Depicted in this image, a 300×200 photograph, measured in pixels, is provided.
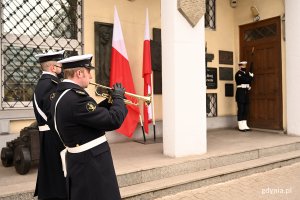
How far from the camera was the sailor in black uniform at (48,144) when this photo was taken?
125 inches

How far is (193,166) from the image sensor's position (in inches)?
203

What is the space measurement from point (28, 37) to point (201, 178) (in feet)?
12.8

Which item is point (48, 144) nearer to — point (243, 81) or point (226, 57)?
point (243, 81)

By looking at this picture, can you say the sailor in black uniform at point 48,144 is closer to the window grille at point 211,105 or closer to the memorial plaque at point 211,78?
the memorial plaque at point 211,78

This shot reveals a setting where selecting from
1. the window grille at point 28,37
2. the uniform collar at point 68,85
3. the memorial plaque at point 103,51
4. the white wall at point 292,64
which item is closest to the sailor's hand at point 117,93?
the uniform collar at point 68,85

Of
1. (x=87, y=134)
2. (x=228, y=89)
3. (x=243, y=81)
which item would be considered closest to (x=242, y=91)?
(x=243, y=81)

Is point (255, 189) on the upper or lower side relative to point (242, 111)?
lower

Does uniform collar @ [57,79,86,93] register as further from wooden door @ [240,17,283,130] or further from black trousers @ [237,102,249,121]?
wooden door @ [240,17,283,130]

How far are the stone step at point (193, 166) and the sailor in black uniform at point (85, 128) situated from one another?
1851 mm

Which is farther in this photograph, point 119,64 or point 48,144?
point 119,64

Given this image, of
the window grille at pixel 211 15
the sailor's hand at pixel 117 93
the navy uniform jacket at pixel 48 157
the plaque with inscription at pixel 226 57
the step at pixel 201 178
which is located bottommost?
the step at pixel 201 178

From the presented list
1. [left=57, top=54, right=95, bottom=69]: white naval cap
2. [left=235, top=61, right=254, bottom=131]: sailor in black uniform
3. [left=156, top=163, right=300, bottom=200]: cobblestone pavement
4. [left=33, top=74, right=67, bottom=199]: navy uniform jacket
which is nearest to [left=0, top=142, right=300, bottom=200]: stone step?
[left=156, top=163, right=300, bottom=200]: cobblestone pavement

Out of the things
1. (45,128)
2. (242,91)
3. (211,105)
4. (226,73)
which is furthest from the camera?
(226,73)

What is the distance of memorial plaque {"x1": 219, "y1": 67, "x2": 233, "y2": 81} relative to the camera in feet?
29.0
